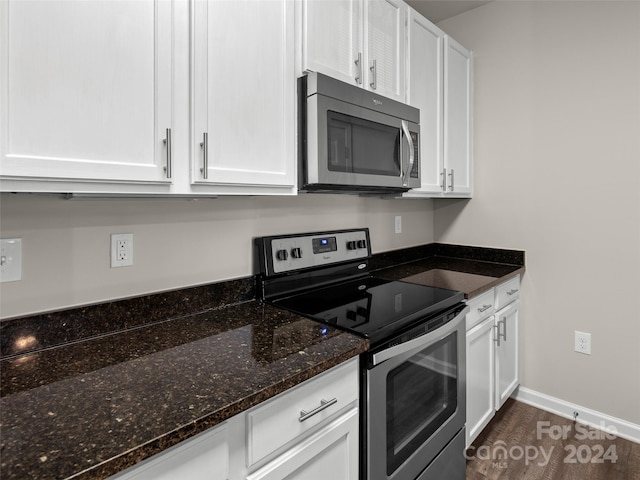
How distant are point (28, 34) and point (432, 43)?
77.7 inches

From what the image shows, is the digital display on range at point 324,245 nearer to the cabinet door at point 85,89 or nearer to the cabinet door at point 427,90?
the cabinet door at point 427,90

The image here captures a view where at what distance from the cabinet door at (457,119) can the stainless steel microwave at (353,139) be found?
532mm

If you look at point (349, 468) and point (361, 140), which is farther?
point (361, 140)

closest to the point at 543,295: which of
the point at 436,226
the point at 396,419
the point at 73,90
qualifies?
the point at 436,226

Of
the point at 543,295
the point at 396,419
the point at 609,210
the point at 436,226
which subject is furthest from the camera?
the point at 436,226

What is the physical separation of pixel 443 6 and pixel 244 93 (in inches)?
79.2

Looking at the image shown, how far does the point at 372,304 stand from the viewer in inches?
62.1

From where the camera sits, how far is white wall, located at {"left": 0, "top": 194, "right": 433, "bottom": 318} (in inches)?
43.1

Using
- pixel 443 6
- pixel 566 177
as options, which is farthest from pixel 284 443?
pixel 443 6

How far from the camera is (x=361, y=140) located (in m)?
1.60

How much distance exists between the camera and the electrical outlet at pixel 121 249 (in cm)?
126

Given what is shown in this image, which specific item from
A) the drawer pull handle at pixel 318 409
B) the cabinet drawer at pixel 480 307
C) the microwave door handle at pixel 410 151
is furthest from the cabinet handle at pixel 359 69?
the drawer pull handle at pixel 318 409

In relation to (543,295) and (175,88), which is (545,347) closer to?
(543,295)

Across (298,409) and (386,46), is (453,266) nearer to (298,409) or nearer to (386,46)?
(386,46)
